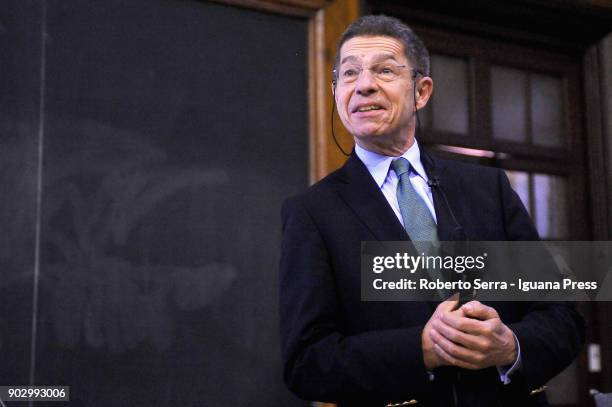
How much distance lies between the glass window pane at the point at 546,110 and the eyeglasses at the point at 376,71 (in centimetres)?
257

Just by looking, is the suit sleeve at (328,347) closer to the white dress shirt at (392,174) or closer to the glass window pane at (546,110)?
the white dress shirt at (392,174)

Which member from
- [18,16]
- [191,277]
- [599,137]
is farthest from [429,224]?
[599,137]

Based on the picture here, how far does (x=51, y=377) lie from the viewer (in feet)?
8.57

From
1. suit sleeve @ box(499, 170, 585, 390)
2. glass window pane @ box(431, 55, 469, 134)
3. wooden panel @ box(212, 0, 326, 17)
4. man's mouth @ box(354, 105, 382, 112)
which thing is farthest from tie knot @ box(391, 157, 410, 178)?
glass window pane @ box(431, 55, 469, 134)

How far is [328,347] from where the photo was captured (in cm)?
148

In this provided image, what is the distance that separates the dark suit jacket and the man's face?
0.10 m

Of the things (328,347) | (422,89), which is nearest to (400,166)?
(422,89)

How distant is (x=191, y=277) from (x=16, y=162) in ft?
2.51

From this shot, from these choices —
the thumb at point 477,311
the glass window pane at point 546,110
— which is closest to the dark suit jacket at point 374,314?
the thumb at point 477,311

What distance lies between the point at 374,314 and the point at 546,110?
9.90ft

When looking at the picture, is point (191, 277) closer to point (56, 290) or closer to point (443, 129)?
point (56, 290)

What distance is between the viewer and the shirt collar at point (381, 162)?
1743mm

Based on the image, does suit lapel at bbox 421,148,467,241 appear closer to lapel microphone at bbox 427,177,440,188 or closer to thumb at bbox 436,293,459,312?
lapel microphone at bbox 427,177,440,188

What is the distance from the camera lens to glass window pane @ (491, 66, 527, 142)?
4.02m
